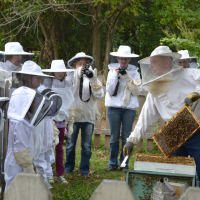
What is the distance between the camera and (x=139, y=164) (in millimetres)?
2686

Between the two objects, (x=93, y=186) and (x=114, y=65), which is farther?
(x=114, y=65)

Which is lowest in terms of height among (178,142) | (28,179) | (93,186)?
(93,186)

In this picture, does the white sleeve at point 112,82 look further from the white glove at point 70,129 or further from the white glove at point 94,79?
the white glove at point 70,129

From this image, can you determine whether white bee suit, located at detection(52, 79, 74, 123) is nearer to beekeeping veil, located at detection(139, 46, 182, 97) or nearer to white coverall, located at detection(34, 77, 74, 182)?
white coverall, located at detection(34, 77, 74, 182)

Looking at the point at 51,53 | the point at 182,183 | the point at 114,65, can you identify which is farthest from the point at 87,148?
the point at 51,53

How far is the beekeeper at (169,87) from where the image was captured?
3338mm

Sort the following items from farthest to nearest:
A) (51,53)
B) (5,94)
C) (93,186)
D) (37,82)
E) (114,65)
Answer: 1. (51,53)
2. (114,65)
3. (93,186)
4. (5,94)
5. (37,82)

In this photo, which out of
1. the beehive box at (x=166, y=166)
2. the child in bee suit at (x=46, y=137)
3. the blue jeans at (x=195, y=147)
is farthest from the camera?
the child in bee suit at (x=46, y=137)

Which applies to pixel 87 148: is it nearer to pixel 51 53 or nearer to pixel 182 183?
pixel 182 183

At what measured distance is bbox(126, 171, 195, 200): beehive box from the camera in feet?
8.25

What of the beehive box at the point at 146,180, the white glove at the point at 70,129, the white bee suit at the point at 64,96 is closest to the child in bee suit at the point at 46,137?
the white bee suit at the point at 64,96

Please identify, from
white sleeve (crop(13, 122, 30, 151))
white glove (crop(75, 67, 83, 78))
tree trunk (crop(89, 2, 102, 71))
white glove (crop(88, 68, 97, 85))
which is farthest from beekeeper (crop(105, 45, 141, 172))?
tree trunk (crop(89, 2, 102, 71))

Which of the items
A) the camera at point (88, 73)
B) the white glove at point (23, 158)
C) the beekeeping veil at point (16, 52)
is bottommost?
the white glove at point (23, 158)

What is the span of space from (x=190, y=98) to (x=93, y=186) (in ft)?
7.32
